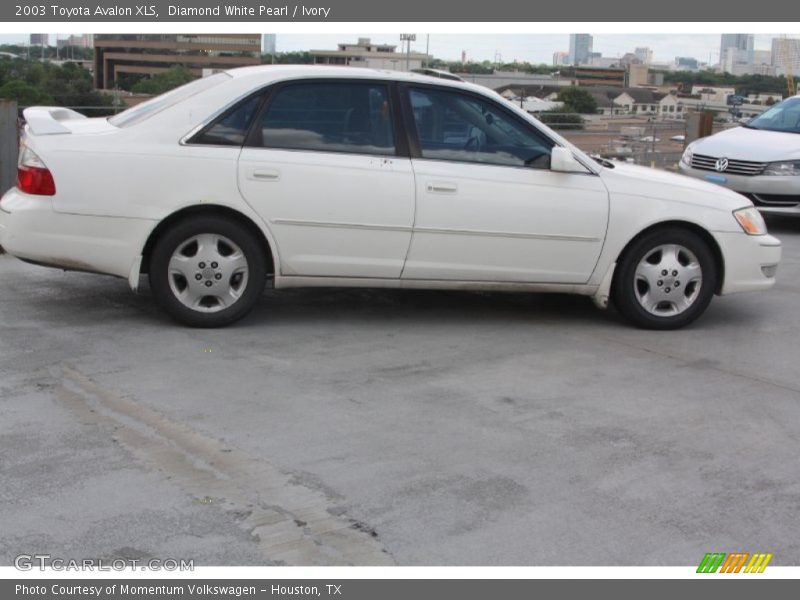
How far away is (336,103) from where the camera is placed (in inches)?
277

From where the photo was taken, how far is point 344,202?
686 cm

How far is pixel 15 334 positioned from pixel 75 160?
108 cm

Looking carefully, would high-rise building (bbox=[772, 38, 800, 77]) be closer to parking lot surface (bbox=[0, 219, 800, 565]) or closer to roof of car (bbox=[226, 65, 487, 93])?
parking lot surface (bbox=[0, 219, 800, 565])

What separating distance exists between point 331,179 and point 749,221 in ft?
9.56

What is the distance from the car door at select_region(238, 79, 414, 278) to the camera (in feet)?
22.3

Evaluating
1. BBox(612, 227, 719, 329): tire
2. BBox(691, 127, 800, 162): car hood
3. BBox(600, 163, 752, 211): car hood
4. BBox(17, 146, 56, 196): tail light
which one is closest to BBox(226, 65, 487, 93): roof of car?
BBox(600, 163, 752, 211): car hood

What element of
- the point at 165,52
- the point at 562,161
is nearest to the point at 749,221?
the point at 562,161

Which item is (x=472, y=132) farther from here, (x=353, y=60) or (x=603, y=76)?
(x=603, y=76)

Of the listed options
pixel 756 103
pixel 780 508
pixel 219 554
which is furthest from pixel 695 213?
pixel 756 103

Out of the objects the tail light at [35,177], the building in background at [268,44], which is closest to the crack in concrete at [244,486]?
the tail light at [35,177]

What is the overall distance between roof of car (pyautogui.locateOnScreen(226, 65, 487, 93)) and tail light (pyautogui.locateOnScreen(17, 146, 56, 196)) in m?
1.30

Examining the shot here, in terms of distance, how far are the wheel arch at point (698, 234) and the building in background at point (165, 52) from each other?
6496mm

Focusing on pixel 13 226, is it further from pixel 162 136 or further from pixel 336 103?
pixel 336 103

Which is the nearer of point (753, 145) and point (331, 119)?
point (331, 119)
